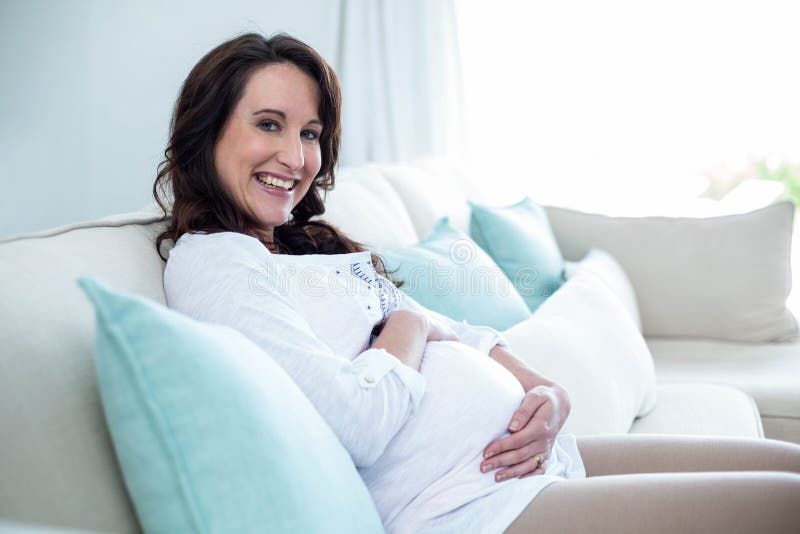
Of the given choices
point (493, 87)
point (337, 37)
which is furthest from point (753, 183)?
point (337, 37)

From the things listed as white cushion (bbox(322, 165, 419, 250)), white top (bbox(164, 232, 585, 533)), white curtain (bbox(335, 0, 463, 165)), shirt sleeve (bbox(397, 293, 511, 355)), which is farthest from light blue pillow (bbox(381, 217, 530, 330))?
white curtain (bbox(335, 0, 463, 165))

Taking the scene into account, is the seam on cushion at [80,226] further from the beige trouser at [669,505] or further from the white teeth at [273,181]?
the beige trouser at [669,505]

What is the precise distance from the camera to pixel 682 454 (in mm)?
1175

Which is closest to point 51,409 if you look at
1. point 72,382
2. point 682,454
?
point 72,382

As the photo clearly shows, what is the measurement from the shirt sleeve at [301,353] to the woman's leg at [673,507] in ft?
0.67

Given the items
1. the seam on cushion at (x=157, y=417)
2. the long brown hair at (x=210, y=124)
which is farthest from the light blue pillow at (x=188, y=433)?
the long brown hair at (x=210, y=124)

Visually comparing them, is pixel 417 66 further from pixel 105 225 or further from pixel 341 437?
pixel 341 437

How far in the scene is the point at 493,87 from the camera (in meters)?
3.97

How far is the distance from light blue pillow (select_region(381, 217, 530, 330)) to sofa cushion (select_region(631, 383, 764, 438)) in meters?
0.39

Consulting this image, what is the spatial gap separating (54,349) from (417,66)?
2.92m

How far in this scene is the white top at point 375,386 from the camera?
35.6 inches

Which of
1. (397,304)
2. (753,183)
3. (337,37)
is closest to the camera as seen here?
(397,304)

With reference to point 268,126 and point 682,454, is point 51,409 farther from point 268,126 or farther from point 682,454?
point 682,454

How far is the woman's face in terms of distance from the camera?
120cm
